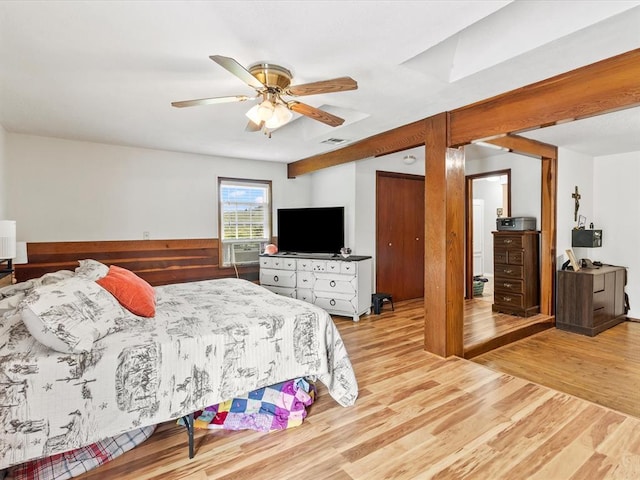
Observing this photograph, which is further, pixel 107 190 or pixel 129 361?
pixel 107 190

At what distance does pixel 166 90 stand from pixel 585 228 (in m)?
5.55

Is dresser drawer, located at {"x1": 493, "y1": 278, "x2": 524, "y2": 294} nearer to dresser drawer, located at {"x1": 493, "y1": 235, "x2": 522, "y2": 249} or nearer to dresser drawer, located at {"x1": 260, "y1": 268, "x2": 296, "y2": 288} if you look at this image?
dresser drawer, located at {"x1": 493, "y1": 235, "x2": 522, "y2": 249}

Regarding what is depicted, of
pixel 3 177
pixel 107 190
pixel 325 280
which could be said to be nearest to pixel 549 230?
pixel 325 280

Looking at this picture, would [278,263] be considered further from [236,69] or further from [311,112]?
[236,69]

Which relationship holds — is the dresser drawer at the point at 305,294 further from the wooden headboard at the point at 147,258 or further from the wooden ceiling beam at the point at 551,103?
the wooden ceiling beam at the point at 551,103

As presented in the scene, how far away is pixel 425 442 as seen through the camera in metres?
1.97

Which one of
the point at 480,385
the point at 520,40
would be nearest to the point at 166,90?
the point at 520,40

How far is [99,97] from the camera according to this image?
274 cm

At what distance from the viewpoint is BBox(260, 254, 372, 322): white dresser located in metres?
4.50

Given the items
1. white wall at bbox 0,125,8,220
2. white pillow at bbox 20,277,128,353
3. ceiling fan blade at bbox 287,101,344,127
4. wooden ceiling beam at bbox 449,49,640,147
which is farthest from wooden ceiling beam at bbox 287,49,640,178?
white wall at bbox 0,125,8,220

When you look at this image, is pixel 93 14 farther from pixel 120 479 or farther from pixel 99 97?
pixel 120 479

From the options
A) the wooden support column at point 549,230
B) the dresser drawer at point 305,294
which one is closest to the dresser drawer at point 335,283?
the dresser drawer at point 305,294

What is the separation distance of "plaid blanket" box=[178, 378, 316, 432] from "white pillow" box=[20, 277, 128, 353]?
2.69 feet

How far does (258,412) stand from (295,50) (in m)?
2.24
